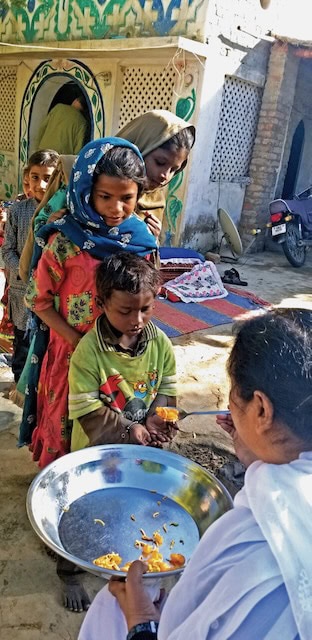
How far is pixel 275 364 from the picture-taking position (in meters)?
0.91

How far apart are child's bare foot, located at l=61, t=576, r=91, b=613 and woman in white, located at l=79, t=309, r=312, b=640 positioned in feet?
3.75

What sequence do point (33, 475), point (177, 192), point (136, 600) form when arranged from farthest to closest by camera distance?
point (177, 192) < point (33, 475) < point (136, 600)

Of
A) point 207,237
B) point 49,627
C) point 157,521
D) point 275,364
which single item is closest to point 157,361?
point 157,521

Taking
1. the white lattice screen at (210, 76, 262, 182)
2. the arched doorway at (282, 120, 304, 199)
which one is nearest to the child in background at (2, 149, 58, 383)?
the white lattice screen at (210, 76, 262, 182)

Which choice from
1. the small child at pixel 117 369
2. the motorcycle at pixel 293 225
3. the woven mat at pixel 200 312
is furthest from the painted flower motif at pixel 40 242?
the motorcycle at pixel 293 225

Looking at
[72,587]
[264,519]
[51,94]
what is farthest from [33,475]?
[51,94]

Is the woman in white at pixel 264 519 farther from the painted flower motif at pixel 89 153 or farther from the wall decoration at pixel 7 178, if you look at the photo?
the wall decoration at pixel 7 178

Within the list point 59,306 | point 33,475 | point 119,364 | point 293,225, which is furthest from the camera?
point 293,225

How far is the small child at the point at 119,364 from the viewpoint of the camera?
1889 millimetres

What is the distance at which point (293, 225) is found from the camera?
344 inches

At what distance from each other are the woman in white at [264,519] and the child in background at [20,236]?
98.7 inches

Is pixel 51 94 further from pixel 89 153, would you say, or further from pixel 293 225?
pixel 89 153

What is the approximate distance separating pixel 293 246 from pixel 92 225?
7.38 m

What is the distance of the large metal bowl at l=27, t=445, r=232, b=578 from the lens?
1.51 meters
